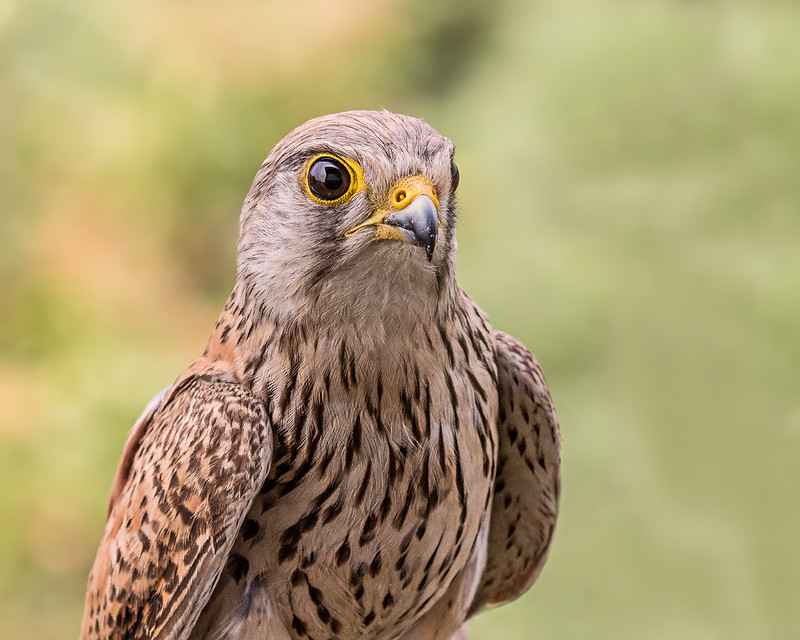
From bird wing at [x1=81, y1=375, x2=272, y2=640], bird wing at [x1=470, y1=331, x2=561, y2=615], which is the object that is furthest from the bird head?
bird wing at [x1=470, y1=331, x2=561, y2=615]

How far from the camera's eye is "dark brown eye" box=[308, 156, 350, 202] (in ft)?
6.17

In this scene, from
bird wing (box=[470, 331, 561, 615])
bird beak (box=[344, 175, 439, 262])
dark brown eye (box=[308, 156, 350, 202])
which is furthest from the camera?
bird wing (box=[470, 331, 561, 615])

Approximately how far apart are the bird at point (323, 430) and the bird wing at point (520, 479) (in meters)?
0.17

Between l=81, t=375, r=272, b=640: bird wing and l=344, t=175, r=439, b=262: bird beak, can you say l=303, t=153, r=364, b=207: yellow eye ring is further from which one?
l=81, t=375, r=272, b=640: bird wing

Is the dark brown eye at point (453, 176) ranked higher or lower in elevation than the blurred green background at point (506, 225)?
lower

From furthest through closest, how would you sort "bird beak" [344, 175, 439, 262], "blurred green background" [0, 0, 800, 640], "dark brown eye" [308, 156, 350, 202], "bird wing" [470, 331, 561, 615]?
1. "blurred green background" [0, 0, 800, 640]
2. "bird wing" [470, 331, 561, 615]
3. "dark brown eye" [308, 156, 350, 202]
4. "bird beak" [344, 175, 439, 262]

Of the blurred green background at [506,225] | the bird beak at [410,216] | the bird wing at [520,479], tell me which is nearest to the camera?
the bird beak at [410,216]

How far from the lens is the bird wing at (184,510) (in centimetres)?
192

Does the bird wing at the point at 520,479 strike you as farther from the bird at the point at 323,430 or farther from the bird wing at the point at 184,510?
the bird wing at the point at 184,510

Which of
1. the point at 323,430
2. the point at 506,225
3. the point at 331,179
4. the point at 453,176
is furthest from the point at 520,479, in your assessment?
the point at 506,225

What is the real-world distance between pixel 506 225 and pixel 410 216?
3.66m

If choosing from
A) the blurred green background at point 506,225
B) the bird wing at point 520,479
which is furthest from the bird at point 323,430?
the blurred green background at point 506,225

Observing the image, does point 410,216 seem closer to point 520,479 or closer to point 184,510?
point 184,510

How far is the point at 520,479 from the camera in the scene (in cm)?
244
